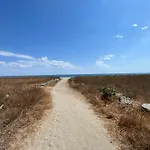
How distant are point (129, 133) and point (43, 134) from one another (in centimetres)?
320

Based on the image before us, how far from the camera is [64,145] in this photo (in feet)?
21.2

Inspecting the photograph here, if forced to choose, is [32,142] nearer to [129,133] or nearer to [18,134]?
[18,134]

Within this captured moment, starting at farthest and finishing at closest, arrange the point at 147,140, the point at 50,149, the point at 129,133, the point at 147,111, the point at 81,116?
the point at 147,111 < the point at 81,116 < the point at 129,133 < the point at 147,140 < the point at 50,149

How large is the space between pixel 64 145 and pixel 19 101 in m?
11.5

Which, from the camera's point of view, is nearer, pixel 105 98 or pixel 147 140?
pixel 147 140

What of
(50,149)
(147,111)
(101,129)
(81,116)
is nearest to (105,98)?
(147,111)

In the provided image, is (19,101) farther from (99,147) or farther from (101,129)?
(99,147)

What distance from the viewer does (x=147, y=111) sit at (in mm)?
12195

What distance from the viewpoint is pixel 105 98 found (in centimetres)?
1639


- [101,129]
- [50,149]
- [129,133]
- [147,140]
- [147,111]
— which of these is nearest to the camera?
[50,149]

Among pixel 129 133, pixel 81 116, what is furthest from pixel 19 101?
pixel 129 133

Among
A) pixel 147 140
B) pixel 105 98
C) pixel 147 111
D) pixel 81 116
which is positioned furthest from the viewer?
pixel 105 98

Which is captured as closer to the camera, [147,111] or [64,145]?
[64,145]

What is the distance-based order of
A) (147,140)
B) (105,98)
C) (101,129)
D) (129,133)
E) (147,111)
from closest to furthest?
(147,140) → (129,133) → (101,129) → (147,111) → (105,98)
